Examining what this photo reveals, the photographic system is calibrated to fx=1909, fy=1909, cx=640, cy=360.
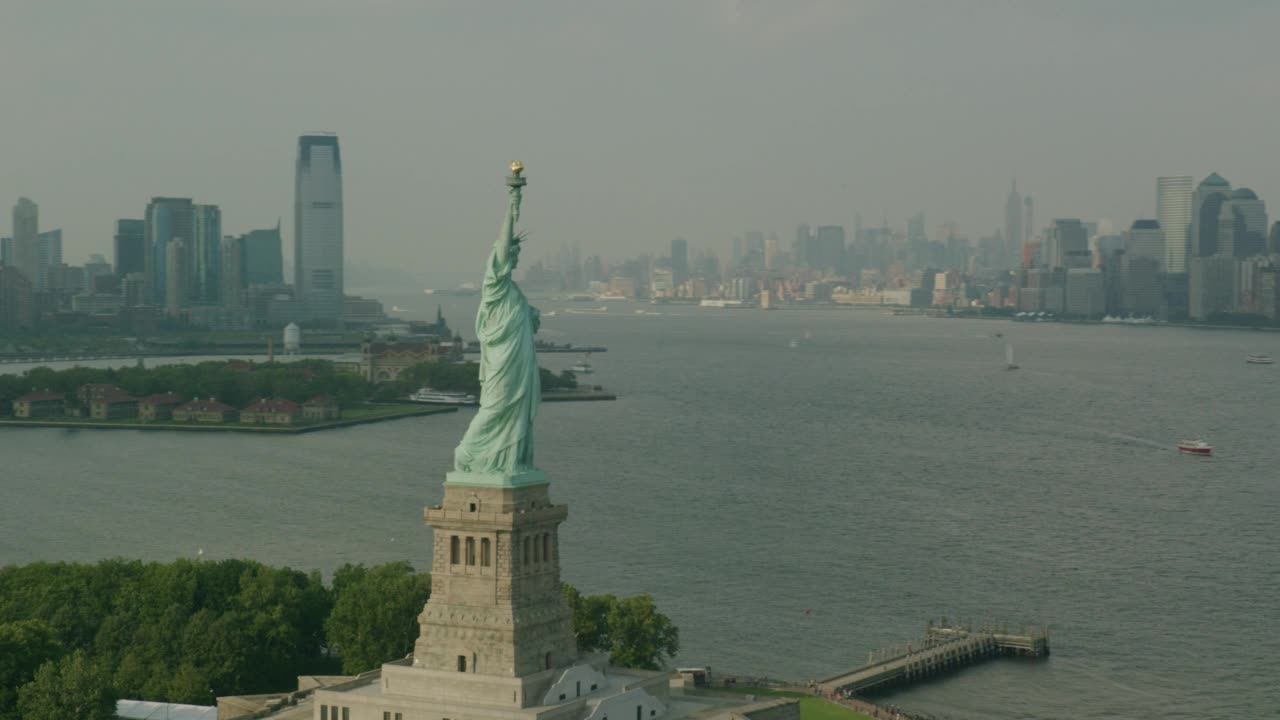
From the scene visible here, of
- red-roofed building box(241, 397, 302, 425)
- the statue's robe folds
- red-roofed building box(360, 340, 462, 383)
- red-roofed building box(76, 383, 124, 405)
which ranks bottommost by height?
red-roofed building box(241, 397, 302, 425)

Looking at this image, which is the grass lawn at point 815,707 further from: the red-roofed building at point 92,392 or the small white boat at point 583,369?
the small white boat at point 583,369

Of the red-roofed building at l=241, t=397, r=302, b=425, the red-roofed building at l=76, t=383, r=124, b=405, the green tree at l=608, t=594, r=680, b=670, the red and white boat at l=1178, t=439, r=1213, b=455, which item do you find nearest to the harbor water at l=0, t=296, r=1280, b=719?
the red and white boat at l=1178, t=439, r=1213, b=455

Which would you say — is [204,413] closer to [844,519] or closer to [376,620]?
[844,519]

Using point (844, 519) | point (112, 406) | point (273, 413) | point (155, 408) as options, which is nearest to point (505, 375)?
point (844, 519)

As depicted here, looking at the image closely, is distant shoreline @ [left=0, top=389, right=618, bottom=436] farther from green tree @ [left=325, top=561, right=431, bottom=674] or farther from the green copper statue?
the green copper statue

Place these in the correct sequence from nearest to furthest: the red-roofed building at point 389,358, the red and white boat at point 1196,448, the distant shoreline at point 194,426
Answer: the red and white boat at point 1196,448
the distant shoreline at point 194,426
the red-roofed building at point 389,358

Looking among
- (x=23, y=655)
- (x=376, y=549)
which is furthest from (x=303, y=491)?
(x=23, y=655)

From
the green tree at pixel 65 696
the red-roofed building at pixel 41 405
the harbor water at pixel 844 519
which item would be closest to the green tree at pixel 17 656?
the green tree at pixel 65 696
